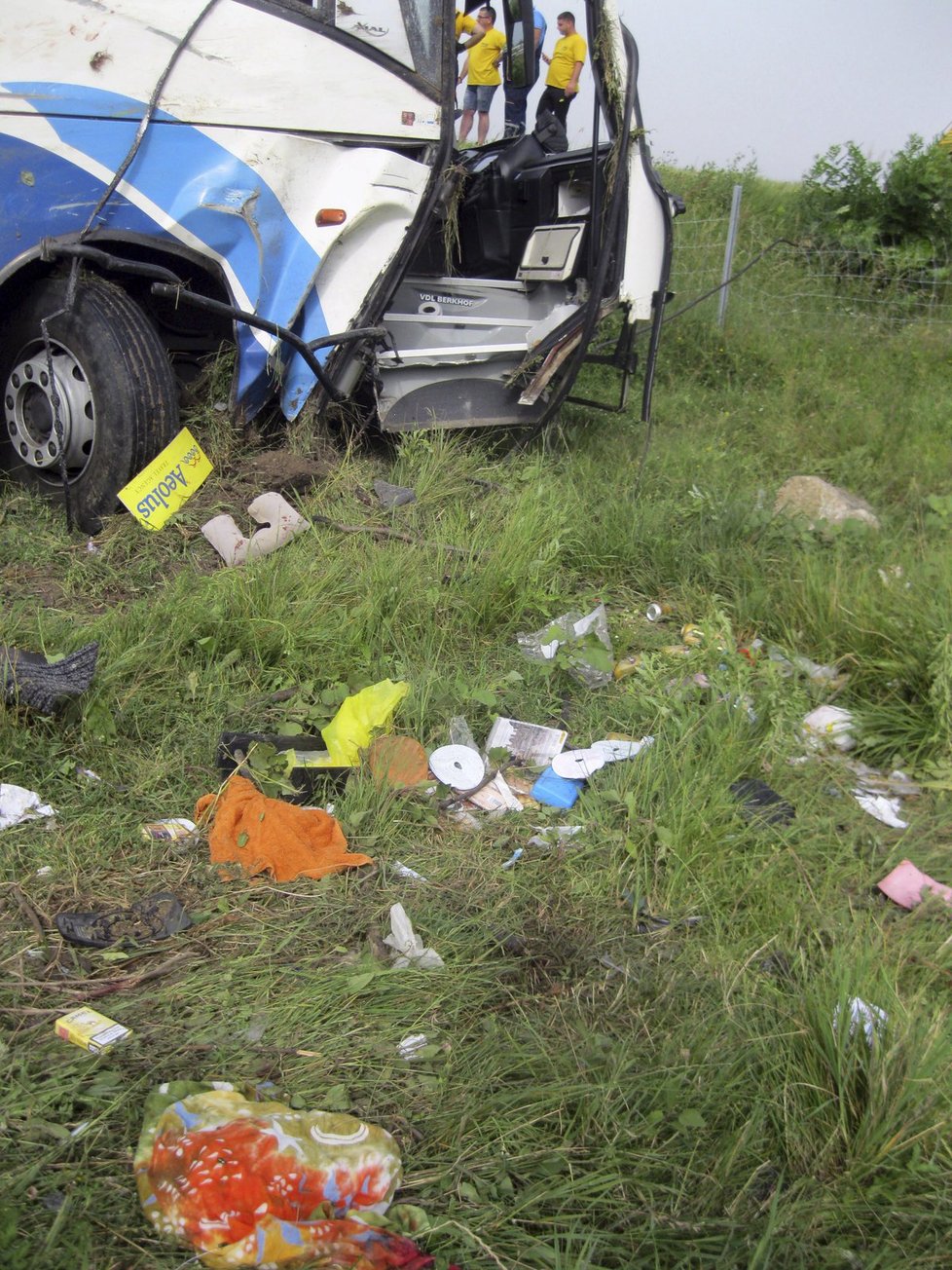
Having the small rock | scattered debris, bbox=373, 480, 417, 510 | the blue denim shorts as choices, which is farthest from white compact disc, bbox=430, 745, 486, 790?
the blue denim shorts

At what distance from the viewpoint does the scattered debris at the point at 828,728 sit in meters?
3.25

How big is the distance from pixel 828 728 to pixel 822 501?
2.34 meters

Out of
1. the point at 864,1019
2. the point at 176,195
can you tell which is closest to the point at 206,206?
the point at 176,195

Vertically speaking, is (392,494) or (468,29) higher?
(468,29)

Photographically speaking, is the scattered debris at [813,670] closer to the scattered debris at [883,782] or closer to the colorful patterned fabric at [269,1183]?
the scattered debris at [883,782]

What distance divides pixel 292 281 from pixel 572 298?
1829 millimetres

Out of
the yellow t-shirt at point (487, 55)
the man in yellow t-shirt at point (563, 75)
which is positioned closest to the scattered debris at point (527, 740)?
the man in yellow t-shirt at point (563, 75)

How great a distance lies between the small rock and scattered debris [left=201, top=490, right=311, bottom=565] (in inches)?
96.2

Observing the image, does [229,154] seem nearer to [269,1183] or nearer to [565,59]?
[565,59]

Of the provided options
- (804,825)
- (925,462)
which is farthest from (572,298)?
(804,825)

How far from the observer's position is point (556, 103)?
543 cm

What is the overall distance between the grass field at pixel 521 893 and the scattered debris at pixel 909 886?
5cm

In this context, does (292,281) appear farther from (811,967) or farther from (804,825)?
(811,967)

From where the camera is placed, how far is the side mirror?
473 cm
